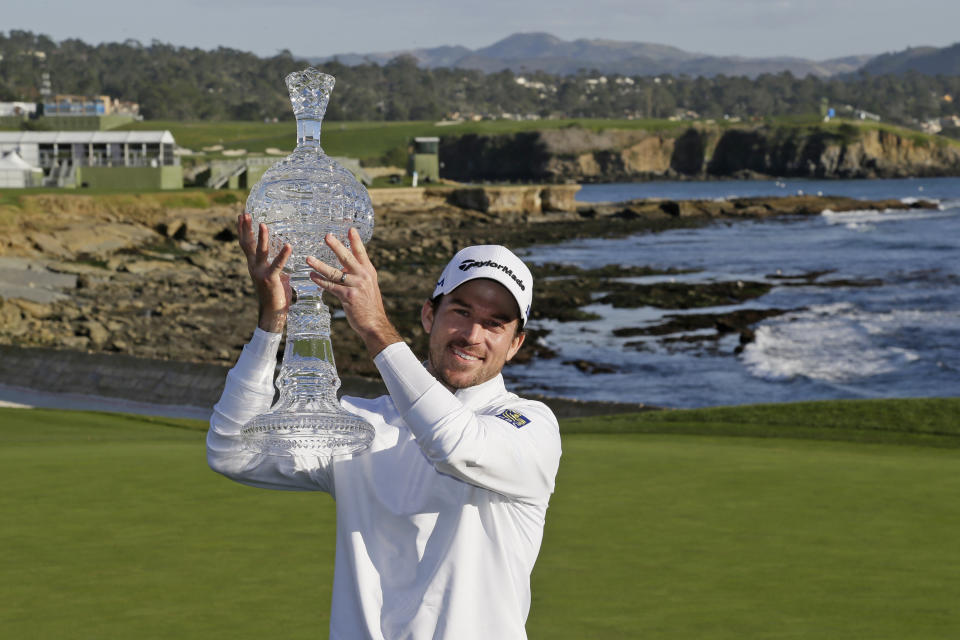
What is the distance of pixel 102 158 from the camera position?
244 feet

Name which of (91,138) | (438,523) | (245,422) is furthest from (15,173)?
(438,523)

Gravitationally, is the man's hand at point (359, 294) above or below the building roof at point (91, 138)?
above

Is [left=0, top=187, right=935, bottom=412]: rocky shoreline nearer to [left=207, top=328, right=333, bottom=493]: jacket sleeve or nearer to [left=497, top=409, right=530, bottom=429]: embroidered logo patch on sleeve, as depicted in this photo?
[left=207, top=328, right=333, bottom=493]: jacket sleeve

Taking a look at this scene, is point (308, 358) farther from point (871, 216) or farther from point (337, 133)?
point (337, 133)

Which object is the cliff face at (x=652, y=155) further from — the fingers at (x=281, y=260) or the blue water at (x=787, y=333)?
the fingers at (x=281, y=260)

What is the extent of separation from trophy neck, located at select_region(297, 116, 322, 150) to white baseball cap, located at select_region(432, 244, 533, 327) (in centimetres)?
60

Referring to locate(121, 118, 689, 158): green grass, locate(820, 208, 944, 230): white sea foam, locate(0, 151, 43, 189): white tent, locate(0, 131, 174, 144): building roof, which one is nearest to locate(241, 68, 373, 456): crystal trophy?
locate(0, 151, 43, 189): white tent

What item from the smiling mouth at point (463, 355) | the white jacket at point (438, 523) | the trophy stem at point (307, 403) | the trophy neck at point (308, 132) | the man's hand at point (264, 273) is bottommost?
the white jacket at point (438, 523)

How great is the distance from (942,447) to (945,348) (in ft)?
83.9

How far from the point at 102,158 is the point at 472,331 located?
75.8 m

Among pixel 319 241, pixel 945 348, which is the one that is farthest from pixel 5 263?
pixel 319 241

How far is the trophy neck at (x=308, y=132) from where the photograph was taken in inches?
134

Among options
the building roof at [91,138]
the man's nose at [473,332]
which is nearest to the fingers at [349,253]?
the man's nose at [473,332]

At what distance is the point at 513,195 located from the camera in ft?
308
